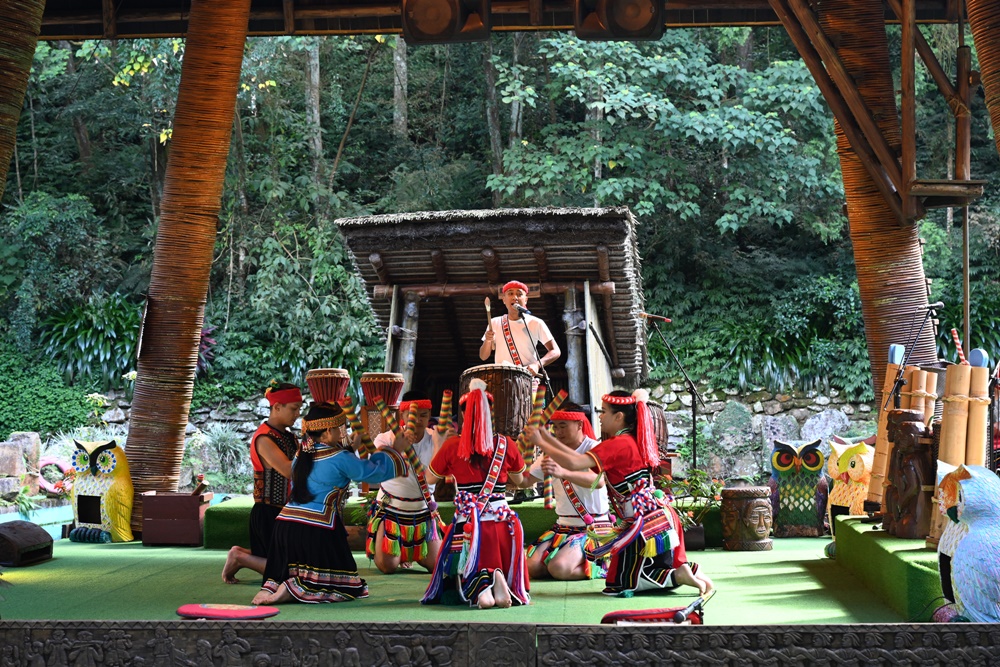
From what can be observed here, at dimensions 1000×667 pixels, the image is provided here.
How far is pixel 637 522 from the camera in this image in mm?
6191

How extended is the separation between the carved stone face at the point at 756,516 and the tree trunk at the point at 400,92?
555 inches

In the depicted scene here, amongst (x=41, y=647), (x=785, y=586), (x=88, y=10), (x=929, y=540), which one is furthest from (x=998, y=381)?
(x=88, y=10)

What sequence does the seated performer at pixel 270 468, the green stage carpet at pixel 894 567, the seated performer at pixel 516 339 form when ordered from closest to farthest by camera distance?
the green stage carpet at pixel 894 567, the seated performer at pixel 270 468, the seated performer at pixel 516 339

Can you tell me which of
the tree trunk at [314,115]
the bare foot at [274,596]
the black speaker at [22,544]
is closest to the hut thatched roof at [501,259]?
the black speaker at [22,544]

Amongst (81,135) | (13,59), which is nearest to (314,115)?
(81,135)

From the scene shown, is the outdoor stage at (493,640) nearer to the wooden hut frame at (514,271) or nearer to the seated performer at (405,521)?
the seated performer at (405,521)

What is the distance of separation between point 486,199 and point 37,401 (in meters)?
8.31

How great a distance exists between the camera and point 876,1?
8078 mm

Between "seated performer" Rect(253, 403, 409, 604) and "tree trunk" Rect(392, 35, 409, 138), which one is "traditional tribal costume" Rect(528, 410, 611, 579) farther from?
"tree trunk" Rect(392, 35, 409, 138)

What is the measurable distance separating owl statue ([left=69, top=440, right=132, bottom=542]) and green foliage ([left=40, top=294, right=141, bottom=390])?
27.0 feet

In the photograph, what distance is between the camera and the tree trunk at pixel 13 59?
552 centimetres

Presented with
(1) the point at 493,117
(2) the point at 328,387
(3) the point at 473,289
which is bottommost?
(2) the point at 328,387

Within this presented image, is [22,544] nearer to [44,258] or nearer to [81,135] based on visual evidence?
[44,258]

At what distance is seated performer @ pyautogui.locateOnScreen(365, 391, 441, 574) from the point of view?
278 inches
